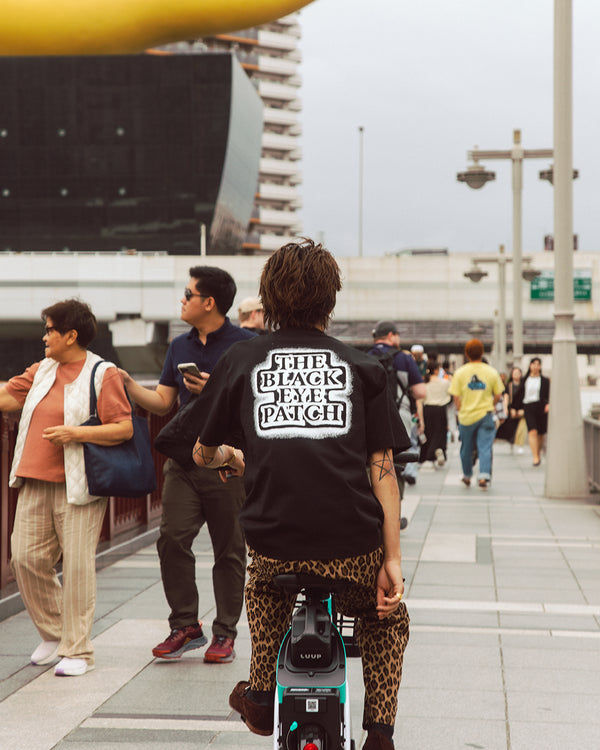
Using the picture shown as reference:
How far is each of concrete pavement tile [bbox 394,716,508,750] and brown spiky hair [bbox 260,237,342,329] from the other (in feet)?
6.22

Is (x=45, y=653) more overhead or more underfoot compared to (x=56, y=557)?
more underfoot

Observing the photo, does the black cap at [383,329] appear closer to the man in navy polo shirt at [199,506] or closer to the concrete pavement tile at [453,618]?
the concrete pavement tile at [453,618]

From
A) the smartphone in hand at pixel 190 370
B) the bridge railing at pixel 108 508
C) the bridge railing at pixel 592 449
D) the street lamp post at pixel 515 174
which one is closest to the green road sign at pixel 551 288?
the street lamp post at pixel 515 174

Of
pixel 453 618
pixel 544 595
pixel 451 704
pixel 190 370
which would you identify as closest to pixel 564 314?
pixel 544 595

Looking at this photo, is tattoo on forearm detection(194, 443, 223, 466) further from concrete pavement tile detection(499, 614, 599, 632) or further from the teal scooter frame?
concrete pavement tile detection(499, 614, 599, 632)

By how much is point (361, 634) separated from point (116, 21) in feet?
6.35

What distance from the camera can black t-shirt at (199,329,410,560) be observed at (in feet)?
9.99

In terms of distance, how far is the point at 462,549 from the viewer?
938 cm

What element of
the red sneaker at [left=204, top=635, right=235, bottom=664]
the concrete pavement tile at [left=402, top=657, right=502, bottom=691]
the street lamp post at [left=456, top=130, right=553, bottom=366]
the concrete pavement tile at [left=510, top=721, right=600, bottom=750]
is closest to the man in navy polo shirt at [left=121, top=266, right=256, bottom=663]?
the red sneaker at [left=204, top=635, right=235, bottom=664]

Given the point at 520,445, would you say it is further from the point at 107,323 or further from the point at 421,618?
the point at 107,323

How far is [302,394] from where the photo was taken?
309cm

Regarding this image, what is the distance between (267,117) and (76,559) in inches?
5205

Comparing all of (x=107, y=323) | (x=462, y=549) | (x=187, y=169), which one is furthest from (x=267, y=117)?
(x=462, y=549)

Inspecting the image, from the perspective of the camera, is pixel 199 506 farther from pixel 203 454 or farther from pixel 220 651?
pixel 203 454
